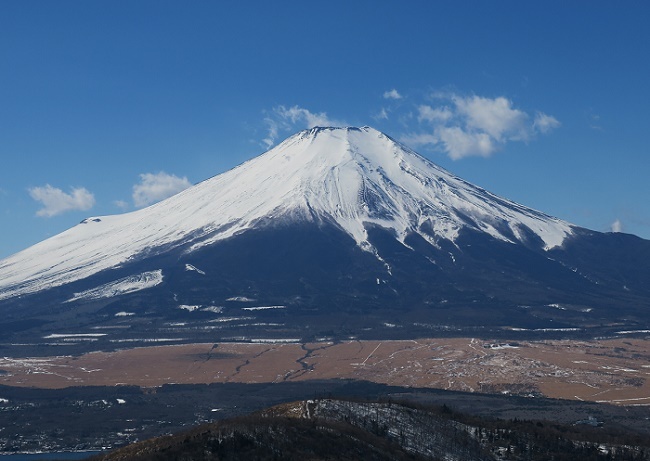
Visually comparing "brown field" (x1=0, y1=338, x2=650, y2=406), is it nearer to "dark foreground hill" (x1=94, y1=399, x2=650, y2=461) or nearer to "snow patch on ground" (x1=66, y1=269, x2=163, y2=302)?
"dark foreground hill" (x1=94, y1=399, x2=650, y2=461)

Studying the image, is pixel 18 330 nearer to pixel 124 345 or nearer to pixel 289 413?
pixel 124 345

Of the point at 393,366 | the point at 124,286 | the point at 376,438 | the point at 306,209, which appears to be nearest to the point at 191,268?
the point at 124,286

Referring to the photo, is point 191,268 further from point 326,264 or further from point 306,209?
point 306,209

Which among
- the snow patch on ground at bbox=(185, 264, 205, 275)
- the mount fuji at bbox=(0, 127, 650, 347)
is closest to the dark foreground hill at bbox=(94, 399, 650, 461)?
the mount fuji at bbox=(0, 127, 650, 347)

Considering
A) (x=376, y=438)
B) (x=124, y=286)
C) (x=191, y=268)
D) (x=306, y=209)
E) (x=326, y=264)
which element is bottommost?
(x=376, y=438)

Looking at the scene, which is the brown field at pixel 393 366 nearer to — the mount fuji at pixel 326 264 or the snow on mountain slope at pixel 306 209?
the mount fuji at pixel 326 264

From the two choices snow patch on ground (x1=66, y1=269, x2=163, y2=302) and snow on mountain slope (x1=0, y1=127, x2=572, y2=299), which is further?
snow on mountain slope (x1=0, y1=127, x2=572, y2=299)
